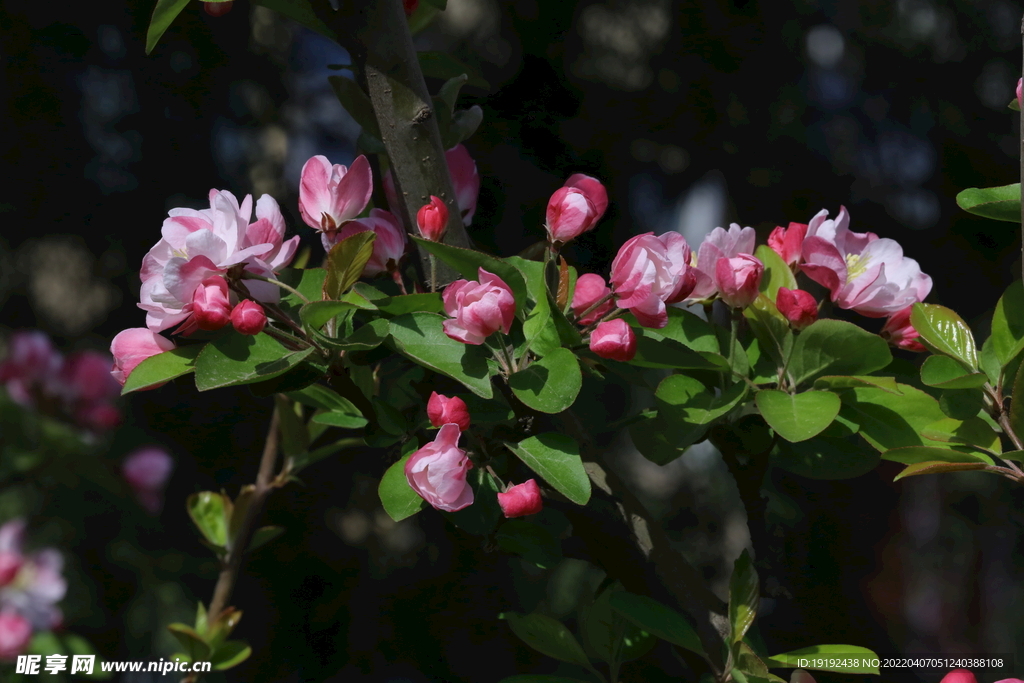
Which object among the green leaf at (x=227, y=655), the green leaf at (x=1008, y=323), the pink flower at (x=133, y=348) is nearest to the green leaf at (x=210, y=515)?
the green leaf at (x=227, y=655)

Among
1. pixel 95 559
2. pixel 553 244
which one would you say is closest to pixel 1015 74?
pixel 553 244

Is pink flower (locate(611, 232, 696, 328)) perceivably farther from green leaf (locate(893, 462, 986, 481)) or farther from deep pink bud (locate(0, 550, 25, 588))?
deep pink bud (locate(0, 550, 25, 588))

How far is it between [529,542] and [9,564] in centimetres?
104

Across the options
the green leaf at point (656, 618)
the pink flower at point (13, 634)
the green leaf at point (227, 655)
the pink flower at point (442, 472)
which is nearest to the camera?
the pink flower at point (442, 472)

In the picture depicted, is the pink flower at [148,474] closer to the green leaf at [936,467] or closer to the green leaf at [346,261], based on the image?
the green leaf at [346,261]

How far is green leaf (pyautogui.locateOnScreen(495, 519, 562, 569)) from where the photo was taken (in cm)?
55

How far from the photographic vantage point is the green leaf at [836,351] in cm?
50

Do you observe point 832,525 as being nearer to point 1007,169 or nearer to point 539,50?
point 1007,169

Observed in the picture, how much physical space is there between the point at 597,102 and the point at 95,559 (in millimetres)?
Answer: 1189

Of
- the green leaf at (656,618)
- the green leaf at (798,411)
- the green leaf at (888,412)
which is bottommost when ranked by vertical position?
the green leaf at (656,618)

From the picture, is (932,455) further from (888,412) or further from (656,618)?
(656,618)

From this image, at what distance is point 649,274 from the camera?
456 mm

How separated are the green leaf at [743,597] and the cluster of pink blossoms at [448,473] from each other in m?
0.21

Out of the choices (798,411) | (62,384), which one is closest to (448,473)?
(798,411)
